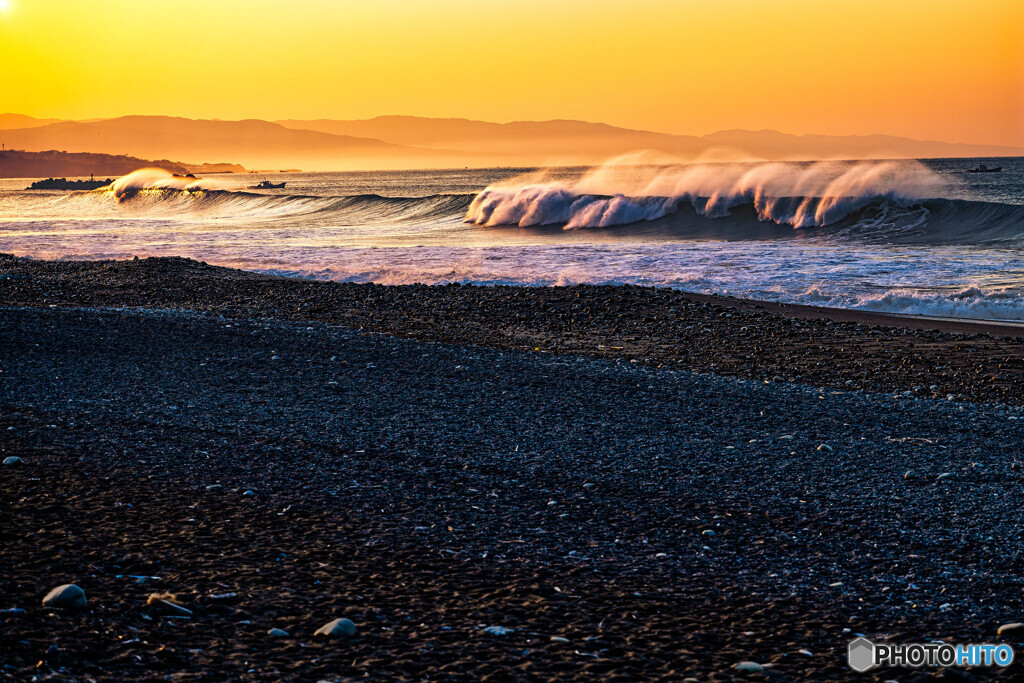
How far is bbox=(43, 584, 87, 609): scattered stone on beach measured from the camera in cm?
323

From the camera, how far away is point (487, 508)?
4.72 m

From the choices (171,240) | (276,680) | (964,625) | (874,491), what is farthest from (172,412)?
(171,240)

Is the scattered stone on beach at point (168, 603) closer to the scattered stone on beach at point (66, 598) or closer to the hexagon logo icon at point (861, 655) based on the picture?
the scattered stone on beach at point (66, 598)

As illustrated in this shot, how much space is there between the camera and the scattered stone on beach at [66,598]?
3.23m

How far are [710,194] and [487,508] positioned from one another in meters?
33.5

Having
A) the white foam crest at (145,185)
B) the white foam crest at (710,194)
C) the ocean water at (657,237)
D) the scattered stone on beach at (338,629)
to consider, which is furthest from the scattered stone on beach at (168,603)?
the white foam crest at (145,185)

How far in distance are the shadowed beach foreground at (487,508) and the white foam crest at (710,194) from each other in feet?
80.3

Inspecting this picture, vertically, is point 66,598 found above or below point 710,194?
below

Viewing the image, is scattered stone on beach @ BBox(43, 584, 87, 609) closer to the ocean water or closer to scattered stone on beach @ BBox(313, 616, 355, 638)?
scattered stone on beach @ BBox(313, 616, 355, 638)

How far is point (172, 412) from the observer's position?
6664 millimetres

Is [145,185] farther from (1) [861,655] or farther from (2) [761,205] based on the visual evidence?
(1) [861,655]

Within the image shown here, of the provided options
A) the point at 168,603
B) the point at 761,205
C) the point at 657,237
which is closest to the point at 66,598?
the point at 168,603

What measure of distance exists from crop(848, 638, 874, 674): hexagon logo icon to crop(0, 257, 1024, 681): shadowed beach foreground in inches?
1.7

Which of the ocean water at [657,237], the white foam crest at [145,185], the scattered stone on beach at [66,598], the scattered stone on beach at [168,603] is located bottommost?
the scattered stone on beach at [168,603]
